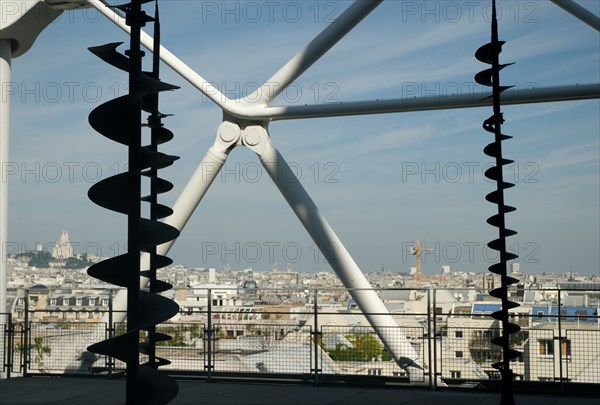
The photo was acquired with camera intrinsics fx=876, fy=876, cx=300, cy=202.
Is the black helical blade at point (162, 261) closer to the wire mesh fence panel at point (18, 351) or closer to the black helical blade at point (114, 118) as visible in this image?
the black helical blade at point (114, 118)

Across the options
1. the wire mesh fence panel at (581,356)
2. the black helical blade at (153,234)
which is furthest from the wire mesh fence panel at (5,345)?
→ the black helical blade at (153,234)

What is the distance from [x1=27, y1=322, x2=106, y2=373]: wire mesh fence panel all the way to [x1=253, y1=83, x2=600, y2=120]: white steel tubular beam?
2.85 m

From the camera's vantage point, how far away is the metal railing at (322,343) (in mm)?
7602

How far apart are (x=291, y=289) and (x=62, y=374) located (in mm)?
2939

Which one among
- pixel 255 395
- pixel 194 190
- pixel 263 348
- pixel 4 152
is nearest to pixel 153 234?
pixel 255 395

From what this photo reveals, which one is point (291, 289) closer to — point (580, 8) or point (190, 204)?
point (190, 204)

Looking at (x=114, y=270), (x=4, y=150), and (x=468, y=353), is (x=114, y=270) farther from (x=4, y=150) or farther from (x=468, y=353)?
(x=4, y=150)

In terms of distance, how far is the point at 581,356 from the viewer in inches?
297

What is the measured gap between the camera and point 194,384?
8484mm

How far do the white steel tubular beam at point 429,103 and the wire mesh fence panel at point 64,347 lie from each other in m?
2.85

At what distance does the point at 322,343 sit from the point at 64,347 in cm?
273

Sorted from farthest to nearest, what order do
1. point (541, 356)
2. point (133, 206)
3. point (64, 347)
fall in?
point (64, 347) < point (541, 356) < point (133, 206)

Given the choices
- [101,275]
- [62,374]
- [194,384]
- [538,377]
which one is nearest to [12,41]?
[62,374]

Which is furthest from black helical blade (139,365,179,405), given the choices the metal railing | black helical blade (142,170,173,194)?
the metal railing
